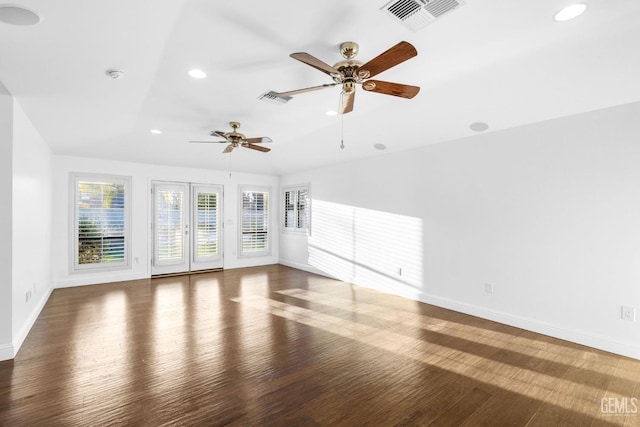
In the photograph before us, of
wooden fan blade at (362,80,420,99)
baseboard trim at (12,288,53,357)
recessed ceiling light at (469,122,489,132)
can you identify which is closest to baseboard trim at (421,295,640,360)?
recessed ceiling light at (469,122,489,132)

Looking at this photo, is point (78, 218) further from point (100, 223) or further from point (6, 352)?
point (6, 352)

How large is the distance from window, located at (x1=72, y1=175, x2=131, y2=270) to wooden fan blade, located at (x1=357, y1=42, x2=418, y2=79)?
5.95 m

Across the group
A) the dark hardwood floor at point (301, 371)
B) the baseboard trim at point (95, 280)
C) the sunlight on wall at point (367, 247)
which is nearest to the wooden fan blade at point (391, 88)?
the dark hardwood floor at point (301, 371)

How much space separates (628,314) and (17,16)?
579cm

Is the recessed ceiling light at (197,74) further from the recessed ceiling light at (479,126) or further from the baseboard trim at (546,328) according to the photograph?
the baseboard trim at (546,328)

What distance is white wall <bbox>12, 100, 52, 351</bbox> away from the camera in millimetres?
3248

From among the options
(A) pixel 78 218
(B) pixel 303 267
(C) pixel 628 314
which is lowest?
(B) pixel 303 267

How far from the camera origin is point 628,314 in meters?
3.19

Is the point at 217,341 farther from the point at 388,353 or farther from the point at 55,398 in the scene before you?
the point at 388,353

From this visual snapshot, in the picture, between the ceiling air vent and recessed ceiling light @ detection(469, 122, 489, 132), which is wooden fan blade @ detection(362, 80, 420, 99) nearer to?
the ceiling air vent

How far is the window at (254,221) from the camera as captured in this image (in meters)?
8.12

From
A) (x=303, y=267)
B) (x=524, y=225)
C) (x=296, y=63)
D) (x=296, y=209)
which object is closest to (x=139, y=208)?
(x=296, y=209)

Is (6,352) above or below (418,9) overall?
below

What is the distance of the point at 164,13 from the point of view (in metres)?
2.15
